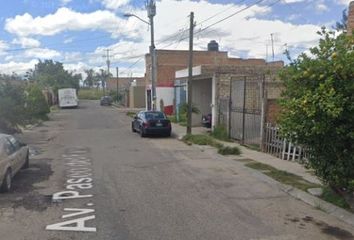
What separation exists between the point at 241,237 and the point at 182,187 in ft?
13.2

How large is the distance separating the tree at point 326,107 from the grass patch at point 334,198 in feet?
1.03

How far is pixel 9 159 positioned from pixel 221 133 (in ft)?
43.4

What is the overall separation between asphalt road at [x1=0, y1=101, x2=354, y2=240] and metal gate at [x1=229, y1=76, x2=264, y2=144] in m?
3.54

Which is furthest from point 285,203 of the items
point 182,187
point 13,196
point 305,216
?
point 13,196

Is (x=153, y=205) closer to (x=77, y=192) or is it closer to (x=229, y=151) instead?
(x=77, y=192)

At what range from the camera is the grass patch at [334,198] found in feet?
28.7

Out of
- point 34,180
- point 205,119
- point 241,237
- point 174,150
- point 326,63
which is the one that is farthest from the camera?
point 205,119

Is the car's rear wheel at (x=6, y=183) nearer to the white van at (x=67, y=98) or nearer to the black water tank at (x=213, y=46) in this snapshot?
the black water tank at (x=213, y=46)

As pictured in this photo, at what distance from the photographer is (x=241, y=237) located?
7.04m

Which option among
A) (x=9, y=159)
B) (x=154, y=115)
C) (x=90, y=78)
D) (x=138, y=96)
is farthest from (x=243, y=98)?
(x=90, y=78)

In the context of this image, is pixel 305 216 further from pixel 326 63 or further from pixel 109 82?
pixel 109 82

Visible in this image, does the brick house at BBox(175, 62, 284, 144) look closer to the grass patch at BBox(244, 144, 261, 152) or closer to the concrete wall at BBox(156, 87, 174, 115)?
the grass patch at BBox(244, 144, 261, 152)

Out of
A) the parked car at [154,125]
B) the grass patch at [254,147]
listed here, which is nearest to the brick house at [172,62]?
the parked car at [154,125]

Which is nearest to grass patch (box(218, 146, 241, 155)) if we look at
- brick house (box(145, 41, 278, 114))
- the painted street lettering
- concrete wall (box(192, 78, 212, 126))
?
the painted street lettering
